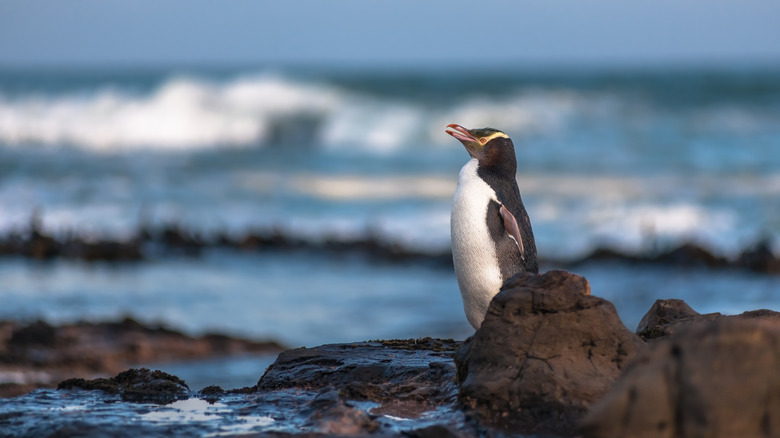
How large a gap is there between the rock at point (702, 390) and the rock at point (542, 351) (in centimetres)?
86

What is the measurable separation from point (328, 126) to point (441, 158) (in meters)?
11.5

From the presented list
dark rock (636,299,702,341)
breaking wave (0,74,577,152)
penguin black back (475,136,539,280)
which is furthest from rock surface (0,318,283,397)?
breaking wave (0,74,577,152)

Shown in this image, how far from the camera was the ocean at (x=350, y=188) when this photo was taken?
11727mm

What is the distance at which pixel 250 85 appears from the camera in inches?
1905

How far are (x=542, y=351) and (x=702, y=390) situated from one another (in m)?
1.18

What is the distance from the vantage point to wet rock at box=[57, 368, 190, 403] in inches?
190

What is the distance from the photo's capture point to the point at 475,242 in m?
5.63

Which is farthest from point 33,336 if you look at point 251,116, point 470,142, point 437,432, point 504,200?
point 251,116

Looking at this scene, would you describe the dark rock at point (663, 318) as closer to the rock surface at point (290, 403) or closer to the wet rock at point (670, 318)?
the wet rock at point (670, 318)

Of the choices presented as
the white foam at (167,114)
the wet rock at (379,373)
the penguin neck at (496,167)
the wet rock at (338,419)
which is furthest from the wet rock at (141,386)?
the white foam at (167,114)

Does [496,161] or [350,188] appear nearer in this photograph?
[496,161]

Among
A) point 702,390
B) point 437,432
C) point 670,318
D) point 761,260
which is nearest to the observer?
point 702,390

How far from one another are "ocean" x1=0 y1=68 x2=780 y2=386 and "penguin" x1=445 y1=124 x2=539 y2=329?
4.45 metres

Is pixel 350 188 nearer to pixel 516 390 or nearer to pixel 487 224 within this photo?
pixel 487 224
